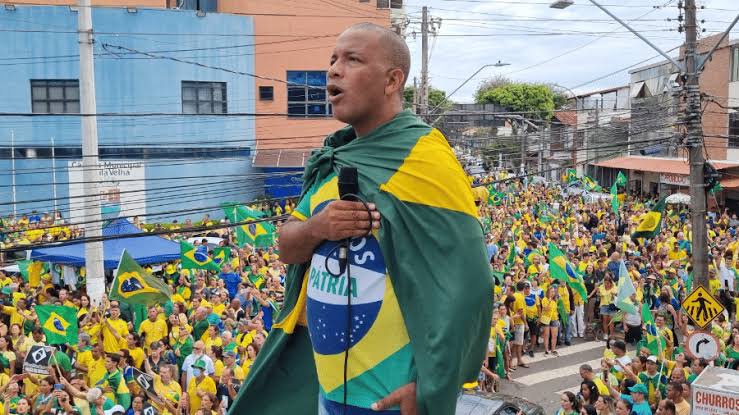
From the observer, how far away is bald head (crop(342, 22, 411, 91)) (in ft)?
7.50

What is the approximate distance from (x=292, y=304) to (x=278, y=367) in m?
0.23

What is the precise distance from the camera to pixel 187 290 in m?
14.4

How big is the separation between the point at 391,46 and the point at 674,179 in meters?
37.6

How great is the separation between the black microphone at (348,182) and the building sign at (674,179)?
116 ft

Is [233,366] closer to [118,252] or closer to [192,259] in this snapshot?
[192,259]

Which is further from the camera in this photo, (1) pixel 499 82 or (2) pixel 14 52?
(1) pixel 499 82

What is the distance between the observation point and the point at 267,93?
33.3 m

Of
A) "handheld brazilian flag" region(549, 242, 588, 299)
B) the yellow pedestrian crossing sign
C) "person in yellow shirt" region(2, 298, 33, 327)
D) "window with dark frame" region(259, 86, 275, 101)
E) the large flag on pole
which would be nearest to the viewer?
the yellow pedestrian crossing sign

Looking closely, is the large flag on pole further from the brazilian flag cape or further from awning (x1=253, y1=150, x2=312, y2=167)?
awning (x1=253, y1=150, x2=312, y2=167)

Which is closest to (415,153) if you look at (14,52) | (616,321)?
(616,321)

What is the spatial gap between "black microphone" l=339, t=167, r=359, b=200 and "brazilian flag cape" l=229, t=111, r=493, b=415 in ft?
0.12

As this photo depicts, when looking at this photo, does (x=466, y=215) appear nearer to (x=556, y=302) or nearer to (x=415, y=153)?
(x=415, y=153)

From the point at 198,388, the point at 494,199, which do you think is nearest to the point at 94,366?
the point at 198,388

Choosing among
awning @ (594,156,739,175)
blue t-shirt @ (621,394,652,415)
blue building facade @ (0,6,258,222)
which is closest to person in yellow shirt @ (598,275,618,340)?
blue t-shirt @ (621,394,652,415)
